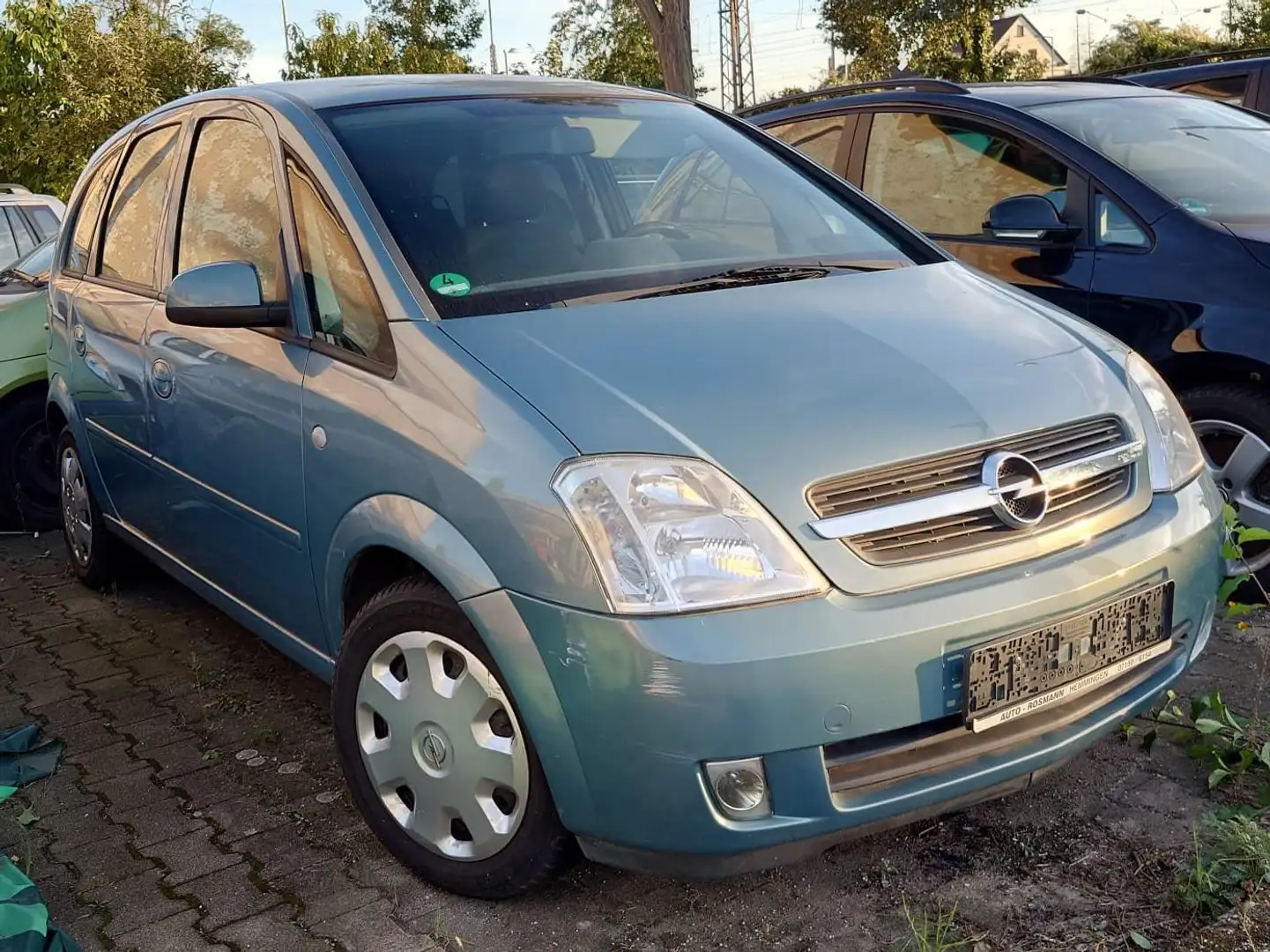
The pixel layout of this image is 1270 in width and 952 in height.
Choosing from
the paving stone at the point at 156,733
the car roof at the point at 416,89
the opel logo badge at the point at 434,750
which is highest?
the car roof at the point at 416,89

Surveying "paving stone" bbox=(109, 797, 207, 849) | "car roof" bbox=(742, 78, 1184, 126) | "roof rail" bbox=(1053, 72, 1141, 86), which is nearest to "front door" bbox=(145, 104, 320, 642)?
"paving stone" bbox=(109, 797, 207, 849)

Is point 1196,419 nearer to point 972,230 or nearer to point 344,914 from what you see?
point 972,230

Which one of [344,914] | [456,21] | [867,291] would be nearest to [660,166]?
[867,291]

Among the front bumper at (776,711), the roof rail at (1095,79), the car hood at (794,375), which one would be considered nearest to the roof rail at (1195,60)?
the roof rail at (1095,79)

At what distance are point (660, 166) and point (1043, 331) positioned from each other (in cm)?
124

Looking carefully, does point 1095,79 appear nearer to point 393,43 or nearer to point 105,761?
point 105,761

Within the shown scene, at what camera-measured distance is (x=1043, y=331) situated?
2.89 m

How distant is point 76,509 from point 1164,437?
13.4 ft

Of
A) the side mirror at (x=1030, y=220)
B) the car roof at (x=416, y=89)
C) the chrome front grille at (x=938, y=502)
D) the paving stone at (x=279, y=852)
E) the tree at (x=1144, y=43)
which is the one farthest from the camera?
the tree at (x=1144, y=43)

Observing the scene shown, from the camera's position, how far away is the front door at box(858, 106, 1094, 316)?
4438 millimetres

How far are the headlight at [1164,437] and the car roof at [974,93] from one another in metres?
2.21

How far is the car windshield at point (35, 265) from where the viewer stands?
20.6 feet

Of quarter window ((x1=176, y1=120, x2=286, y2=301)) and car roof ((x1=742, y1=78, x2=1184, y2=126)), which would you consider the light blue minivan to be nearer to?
quarter window ((x1=176, y1=120, x2=286, y2=301))

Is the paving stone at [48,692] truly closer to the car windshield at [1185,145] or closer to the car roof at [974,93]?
the car roof at [974,93]
